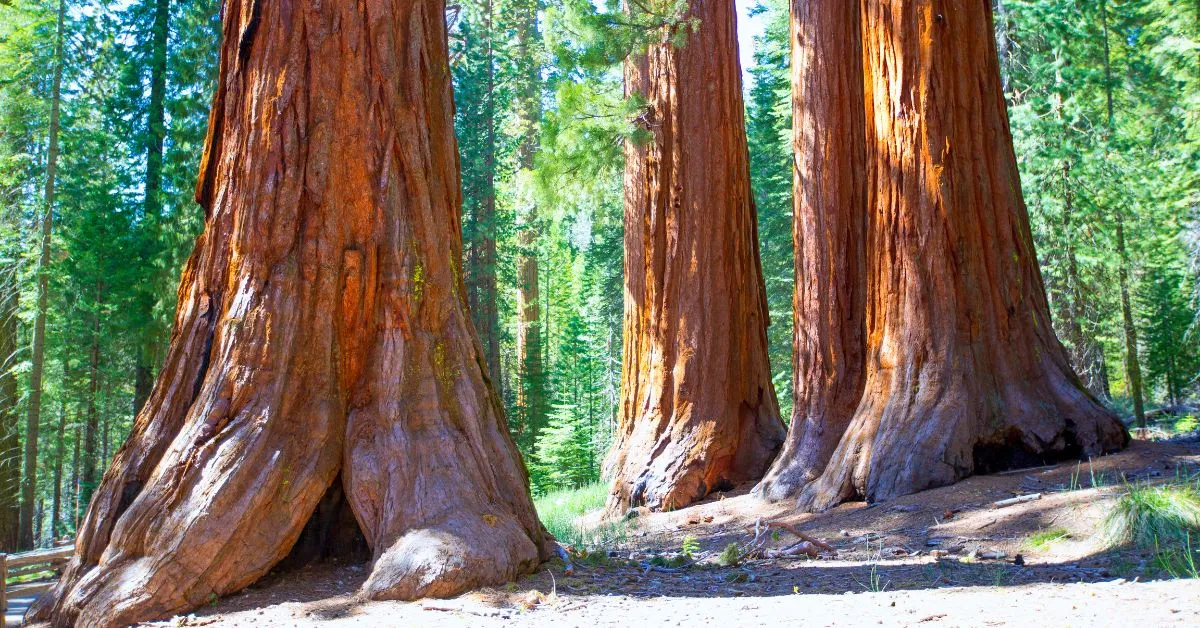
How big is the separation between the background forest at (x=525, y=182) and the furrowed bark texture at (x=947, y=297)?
3311 millimetres

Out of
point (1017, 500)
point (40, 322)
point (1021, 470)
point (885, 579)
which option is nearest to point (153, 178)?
point (40, 322)

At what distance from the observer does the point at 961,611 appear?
3.87 m

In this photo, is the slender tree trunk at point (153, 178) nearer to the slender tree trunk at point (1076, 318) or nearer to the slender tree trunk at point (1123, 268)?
the slender tree trunk at point (1076, 318)

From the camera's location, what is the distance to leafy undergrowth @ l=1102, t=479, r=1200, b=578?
5320 mm

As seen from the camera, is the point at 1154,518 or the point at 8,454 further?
the point at 8,454

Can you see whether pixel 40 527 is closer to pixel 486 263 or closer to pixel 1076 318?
pixel 486 263

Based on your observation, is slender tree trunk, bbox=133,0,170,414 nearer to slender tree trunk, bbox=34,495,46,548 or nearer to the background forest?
the background forest

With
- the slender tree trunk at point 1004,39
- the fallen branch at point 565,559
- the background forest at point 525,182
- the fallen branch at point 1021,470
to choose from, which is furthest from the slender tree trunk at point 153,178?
the slender tree trunk at point 1004,39

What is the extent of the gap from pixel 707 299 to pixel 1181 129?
16.8 m

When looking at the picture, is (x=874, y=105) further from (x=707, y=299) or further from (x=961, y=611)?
(x=961, y=611)

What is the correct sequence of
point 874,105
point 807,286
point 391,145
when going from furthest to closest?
point 807,286 < point 874,105 < point 391,145

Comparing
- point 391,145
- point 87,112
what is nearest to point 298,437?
point 391,145

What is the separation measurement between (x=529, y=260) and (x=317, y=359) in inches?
1044

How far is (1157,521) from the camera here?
18.1 feet
